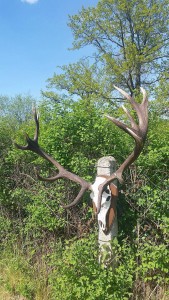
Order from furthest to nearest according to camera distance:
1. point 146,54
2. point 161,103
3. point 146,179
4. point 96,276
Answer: point 146,54 < point 161,103 < point 146,179 < point 96,276

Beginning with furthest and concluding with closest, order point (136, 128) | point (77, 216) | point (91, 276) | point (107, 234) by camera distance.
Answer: point (77, 216), point (107, 234), point (91, 276), point (136, 128)

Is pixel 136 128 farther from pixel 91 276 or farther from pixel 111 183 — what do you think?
pixel 91 276

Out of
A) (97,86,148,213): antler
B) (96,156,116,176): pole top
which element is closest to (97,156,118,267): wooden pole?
(96,156,116,176): pole top

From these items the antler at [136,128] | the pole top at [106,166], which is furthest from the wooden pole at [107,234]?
Answer: the antler at [136,128]

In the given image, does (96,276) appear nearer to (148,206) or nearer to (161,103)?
(148,206)

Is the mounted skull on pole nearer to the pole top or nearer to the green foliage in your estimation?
the pole top

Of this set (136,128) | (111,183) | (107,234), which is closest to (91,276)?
(107,234)

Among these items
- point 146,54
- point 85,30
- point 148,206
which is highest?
point 85,30

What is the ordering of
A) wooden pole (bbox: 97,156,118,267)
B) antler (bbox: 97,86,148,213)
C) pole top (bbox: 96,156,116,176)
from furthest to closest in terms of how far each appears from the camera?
pole top (bbox: 96,156,116,176) → wooden pole (bbox: 97,156,118,267) → antler (bbox: 97,86,148,213)

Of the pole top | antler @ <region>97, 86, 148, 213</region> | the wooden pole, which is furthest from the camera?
the pole top

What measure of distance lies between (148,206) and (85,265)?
1098mm

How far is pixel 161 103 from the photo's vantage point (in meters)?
15.5

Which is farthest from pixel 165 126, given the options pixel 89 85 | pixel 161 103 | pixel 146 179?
pixel 89 85

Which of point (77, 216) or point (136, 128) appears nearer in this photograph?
point (136, 128)
